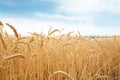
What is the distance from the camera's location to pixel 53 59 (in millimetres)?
2664

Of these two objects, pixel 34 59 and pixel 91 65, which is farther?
pixel 91 65

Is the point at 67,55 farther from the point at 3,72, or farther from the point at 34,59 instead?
the point at 3,72

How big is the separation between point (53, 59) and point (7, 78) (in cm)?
89

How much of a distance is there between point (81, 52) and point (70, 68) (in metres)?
0.86

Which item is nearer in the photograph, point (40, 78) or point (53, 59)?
point (40, 78)

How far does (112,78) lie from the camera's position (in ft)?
10.2

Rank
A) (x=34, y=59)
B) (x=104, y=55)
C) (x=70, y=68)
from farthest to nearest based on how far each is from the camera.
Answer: (x=104, y=55)
(x=70, y=68)
(x=34, y=59)

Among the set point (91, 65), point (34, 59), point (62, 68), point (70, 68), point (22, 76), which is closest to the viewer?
point (22, 76)

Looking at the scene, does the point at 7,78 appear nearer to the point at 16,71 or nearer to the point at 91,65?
the point at 16,71

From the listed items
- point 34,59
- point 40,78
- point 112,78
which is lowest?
point 112,78

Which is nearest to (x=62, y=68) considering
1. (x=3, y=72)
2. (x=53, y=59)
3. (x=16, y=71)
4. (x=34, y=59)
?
(x=53, y=59)

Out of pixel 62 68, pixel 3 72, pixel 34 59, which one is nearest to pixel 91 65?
pixel 62 68

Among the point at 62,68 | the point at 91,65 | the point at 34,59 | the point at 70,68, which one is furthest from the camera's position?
the point at 91,65

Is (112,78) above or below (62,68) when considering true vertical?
below
